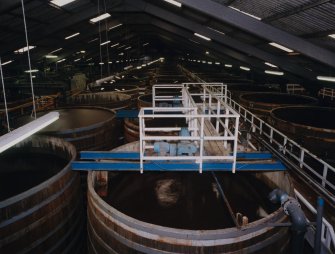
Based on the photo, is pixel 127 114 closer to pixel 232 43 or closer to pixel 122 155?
pixel 122 155

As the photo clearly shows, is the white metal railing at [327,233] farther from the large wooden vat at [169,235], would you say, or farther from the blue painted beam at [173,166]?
the blue painted beam at [173,166]

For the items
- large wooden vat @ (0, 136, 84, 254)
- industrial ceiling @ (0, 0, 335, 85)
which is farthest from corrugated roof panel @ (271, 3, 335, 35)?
large wooden vat @ (0, 136, 84, 254)

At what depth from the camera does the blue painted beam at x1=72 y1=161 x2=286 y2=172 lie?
15.0 ft

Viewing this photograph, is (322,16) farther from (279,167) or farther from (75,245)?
(75,245)

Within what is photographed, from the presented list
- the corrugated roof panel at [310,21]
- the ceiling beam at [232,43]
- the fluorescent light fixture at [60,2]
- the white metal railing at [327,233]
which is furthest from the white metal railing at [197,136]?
the fluorescent light fixture at [60,2]

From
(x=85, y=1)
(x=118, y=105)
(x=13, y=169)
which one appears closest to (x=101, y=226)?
(x=13, y=169)

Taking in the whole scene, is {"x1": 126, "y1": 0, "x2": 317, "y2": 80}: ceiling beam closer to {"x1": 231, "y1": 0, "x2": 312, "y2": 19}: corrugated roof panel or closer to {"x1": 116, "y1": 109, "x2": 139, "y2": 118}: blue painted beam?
{"x1": 231, "y1": 0, "x2": 312, "y2": 19}: corrugated roof panel

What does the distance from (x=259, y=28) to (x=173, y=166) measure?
6.68 metres

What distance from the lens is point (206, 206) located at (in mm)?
A: 4609

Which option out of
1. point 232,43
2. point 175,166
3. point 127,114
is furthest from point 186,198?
point 232,43

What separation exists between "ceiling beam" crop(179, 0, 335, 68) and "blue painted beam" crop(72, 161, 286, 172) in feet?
17.5

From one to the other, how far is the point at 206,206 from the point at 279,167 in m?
1.48

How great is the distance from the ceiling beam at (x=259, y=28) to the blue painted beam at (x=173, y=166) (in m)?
5.35

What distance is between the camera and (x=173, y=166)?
15.0 ft
